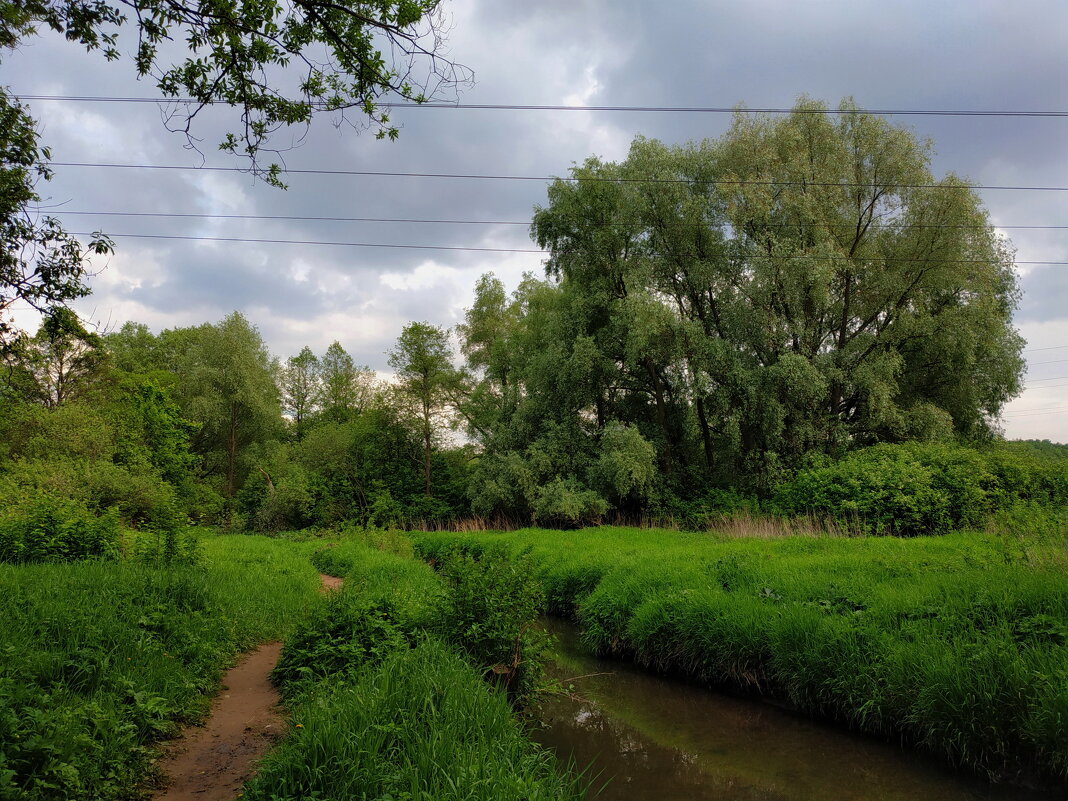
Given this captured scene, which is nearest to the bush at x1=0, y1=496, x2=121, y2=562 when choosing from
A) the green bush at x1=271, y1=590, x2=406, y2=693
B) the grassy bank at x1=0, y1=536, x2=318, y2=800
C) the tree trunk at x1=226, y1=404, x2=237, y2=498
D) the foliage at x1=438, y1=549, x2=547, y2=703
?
the grassy bank at x1=0, y1=536, x2=318, y2=800

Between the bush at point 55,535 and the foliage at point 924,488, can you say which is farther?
the foliage at point 924,488

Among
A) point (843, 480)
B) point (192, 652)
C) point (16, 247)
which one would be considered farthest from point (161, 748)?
point (843, 480)

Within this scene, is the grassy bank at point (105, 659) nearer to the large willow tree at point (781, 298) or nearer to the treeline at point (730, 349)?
the treeline at point (730, 349)

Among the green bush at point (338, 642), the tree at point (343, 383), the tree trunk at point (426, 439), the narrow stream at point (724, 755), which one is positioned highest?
the tree at point (343, 383)

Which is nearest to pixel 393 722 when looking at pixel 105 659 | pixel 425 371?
pixel 105 659

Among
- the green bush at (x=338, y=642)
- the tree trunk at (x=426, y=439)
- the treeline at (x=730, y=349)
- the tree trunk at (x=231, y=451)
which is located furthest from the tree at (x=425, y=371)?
the green bush at (x=338, y=642)

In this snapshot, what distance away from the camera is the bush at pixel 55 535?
9.38 metres

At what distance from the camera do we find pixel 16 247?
6145 mm

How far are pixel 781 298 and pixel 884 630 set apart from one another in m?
17.7

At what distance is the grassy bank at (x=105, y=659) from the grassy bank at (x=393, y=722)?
0.97 meters

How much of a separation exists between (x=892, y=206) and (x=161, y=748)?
88.0ft

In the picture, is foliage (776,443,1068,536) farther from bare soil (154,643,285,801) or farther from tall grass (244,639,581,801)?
bare soil (154,643,285,801)

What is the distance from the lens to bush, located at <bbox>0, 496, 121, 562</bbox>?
938 centimetres

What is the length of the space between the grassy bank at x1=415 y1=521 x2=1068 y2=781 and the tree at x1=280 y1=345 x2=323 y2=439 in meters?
41.2
